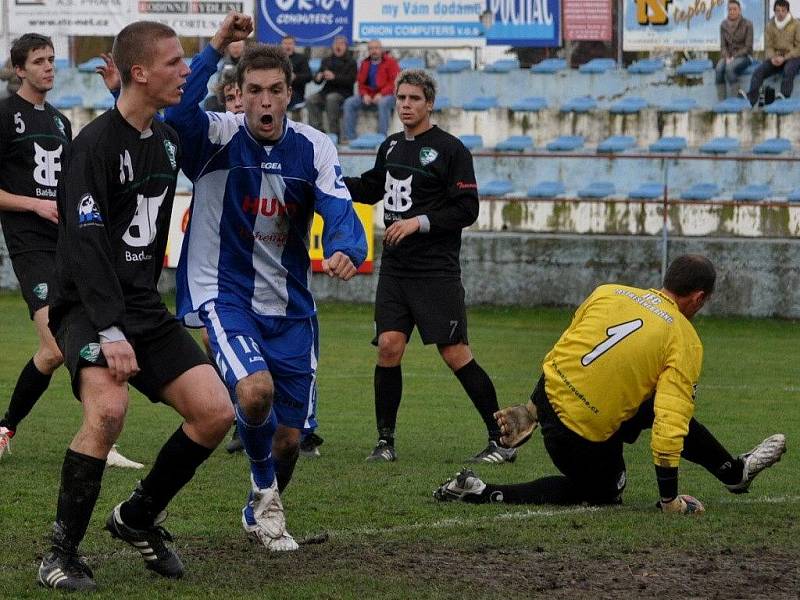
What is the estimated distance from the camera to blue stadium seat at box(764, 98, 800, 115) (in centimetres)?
2052

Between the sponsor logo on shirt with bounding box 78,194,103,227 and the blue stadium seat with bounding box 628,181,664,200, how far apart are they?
45.8 feet

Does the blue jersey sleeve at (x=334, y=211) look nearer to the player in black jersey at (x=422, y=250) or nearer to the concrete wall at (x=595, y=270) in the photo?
the player in black jersey at (x=422, y=250)

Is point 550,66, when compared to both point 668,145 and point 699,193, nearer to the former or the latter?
point 668,145

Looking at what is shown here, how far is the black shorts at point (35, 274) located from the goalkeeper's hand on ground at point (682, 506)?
145 inches

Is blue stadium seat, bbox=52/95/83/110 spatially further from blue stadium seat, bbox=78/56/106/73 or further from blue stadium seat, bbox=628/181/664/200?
blue stadium seat, bbox=628/181/664/200

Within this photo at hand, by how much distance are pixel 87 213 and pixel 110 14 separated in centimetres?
1977

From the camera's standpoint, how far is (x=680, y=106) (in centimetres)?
2133

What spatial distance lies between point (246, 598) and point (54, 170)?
401 cm

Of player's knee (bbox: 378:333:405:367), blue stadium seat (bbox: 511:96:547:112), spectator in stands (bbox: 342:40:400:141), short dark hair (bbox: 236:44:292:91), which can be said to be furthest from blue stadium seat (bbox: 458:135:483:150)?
short dark hair (bbox: 236:44:292:91)

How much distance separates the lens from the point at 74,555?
5254 millimetres

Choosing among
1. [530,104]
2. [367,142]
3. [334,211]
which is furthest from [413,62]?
[334,211]

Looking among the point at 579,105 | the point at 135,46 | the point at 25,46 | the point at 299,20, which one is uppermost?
the point at 299,20

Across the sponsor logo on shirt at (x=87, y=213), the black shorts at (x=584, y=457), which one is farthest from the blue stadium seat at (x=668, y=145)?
the sponsor logo on shirt at (x=87, y=213)

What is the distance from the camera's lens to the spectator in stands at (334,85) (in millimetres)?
21859
